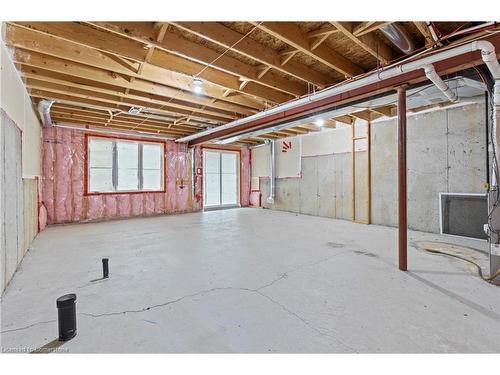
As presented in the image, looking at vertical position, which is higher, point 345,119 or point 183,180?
point 345,119

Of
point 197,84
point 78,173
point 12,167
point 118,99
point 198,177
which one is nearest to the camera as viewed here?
point 12,167

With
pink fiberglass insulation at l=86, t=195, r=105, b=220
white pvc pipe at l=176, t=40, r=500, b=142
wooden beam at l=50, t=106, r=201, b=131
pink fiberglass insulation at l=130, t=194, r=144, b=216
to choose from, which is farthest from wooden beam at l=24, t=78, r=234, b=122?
pink fiberglass insulation at l=130, t=194, r=144, b=216

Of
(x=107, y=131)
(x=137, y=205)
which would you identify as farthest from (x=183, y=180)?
(x=107, y=131)

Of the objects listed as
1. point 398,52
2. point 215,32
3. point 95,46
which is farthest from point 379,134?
point 95,46

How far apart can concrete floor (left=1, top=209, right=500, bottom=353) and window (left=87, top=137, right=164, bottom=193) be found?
108 inches

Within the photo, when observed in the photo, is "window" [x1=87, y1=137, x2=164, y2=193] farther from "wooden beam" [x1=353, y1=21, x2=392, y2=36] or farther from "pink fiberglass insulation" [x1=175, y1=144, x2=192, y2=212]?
"wooden beam" [x1=353, y1=21, x2=392, y2=36]

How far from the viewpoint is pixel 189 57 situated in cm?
254

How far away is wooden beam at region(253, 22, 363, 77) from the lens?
2100 millimetres

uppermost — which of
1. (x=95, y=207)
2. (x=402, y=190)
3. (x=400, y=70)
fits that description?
(x=400, y=70)

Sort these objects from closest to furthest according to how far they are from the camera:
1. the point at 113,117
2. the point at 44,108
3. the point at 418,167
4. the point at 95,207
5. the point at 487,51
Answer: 1. the point at 487,51
2. the point at 44,108
3. the point at 418,167
4. the point at 113,117
5. the point at 95,207

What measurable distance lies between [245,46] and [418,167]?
13.1 feet

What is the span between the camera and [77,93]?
3.49 meters

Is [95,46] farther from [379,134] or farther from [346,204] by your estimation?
[346,204]

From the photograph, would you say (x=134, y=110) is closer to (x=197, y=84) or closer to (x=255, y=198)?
(x=197, y=84)
